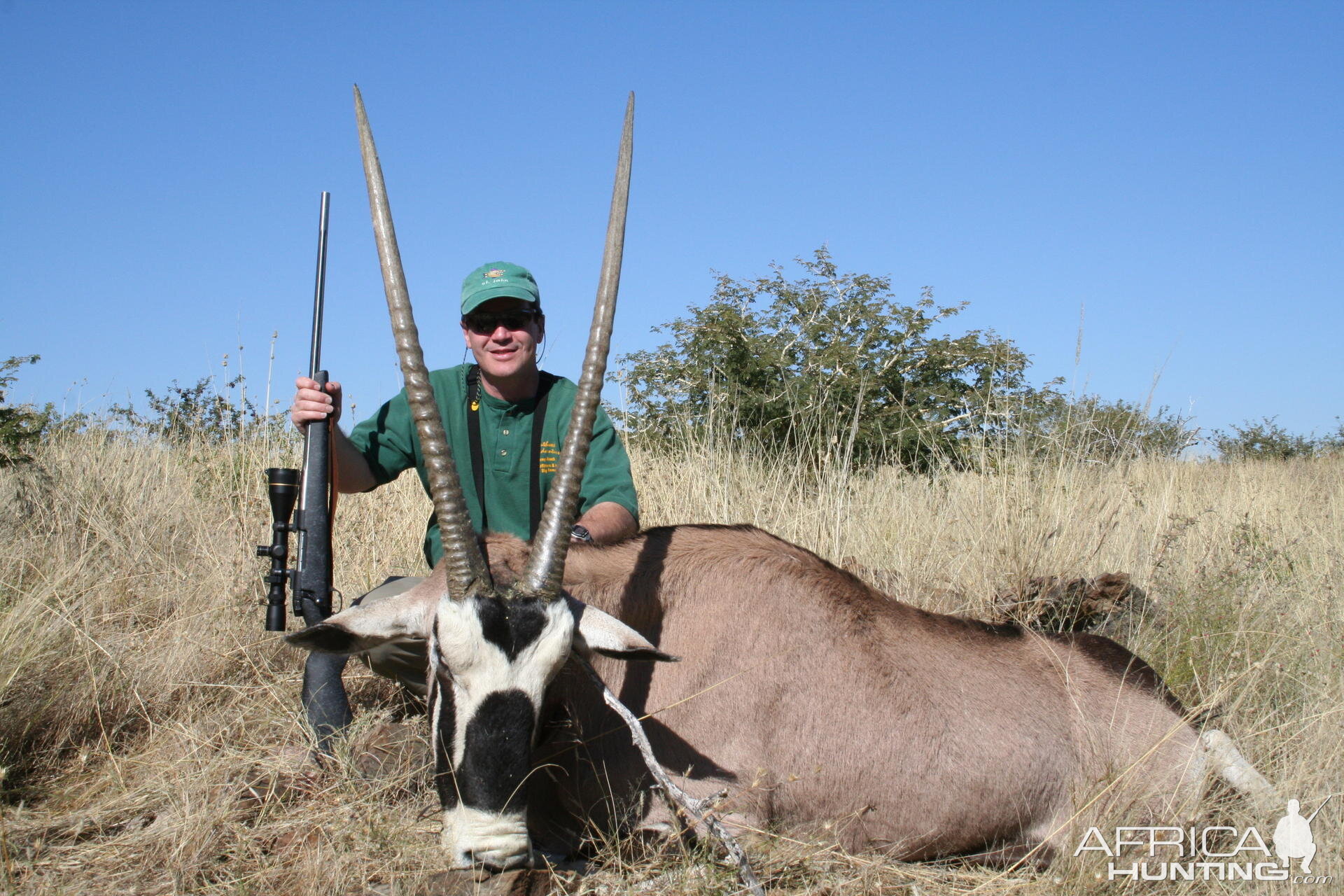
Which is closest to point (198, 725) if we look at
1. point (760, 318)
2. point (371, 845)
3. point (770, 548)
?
point (371, 845)

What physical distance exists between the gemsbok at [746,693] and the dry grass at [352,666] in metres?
0.23

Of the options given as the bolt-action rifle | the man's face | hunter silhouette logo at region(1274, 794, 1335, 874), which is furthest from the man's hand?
hunter silhouette logo at region(1274, 794, 1335, 874)

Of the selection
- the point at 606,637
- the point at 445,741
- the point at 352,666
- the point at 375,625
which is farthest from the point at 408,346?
the point at 352,666

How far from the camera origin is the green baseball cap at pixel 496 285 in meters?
4.93

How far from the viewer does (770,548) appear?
13.1 ft

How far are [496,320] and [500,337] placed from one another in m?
0.10

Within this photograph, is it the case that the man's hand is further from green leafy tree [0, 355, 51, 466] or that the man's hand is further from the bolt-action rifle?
green leafy tree [0, 355, 51, 466]

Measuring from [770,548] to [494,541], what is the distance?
3.77 ft

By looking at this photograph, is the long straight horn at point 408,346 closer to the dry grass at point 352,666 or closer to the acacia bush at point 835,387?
the dry grass at point 352,666

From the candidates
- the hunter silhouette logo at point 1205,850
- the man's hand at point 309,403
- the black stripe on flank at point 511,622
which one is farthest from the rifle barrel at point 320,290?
the hunter silhouette logo at point 1205,850

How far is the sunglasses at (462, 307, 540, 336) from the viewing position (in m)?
5.00

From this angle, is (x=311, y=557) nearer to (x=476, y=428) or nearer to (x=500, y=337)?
(x=476, y=428)

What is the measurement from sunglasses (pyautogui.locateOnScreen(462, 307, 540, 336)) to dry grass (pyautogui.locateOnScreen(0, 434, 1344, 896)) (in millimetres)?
2038

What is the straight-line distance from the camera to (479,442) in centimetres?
507
